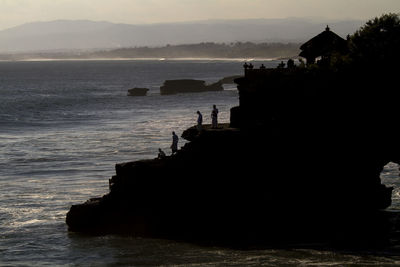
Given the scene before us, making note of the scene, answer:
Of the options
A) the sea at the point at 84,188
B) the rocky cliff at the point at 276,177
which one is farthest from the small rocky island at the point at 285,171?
the sea at the point at 84,188

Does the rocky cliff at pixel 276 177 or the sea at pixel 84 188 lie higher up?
the rocky cliff at pixel 276 177

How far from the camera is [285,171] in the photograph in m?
37.4

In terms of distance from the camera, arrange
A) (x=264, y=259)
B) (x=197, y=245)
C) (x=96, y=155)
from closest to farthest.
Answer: (x=264, y=259) → (x=197, y=245) → (x=96, y=155)

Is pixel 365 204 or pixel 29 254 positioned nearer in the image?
pixel 29 254

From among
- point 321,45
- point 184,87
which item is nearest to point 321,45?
point 321,45

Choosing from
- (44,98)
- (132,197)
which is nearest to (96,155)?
(132,197)

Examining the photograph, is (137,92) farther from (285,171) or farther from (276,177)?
(276,177)

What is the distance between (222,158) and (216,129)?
1.82 metres

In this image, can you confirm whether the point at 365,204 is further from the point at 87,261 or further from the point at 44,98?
the point at 44,98

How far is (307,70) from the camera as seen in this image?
3956 centimetres

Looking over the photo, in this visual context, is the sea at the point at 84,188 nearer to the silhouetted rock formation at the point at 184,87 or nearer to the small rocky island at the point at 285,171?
the small rocky island at the point at 285,171

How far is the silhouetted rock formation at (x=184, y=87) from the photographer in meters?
149

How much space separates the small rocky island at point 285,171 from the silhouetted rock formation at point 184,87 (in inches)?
4324

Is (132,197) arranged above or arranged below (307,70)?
below
